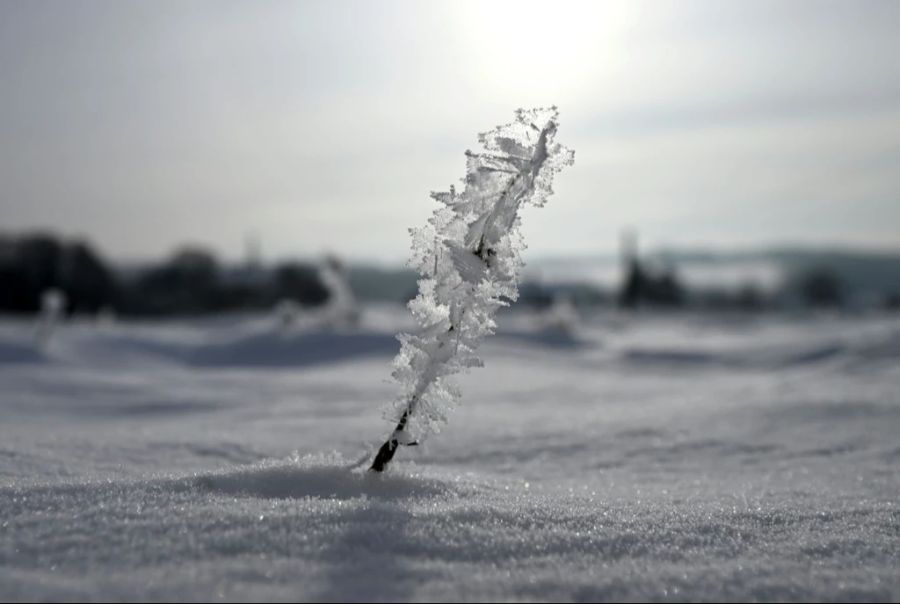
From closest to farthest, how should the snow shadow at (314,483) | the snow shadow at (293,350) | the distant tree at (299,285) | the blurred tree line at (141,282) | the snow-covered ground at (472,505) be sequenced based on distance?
the snow-covered ground at (472,505)
the snow shadow at (314,483)
the snow shadow at (293,350)
the blurred tree line at (141,282)
the distant tree at (299,285)

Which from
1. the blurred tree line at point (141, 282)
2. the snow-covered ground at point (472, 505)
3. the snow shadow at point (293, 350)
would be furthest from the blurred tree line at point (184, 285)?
the snow-covered ground at point (472, 505)

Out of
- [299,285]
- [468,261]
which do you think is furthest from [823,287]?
[468,261]

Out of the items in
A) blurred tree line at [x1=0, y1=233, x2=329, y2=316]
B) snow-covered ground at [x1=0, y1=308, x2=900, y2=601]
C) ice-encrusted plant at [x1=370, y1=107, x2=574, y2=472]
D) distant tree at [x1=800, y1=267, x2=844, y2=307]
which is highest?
distant tree at [x1=800, y1=267, x2=844, y2=307]

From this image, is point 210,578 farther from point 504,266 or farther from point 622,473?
point 622,473

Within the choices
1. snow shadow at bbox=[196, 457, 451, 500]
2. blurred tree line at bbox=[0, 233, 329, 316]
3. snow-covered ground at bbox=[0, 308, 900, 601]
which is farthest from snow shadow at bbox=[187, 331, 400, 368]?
blurred tree line at bbox=[0, 233, 329, 316]

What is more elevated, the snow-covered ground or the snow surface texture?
the snow surface texture

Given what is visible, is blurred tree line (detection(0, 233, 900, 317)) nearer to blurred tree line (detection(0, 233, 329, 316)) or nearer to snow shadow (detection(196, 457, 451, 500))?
blurred tree line (detection(0, 233, 329, 316))

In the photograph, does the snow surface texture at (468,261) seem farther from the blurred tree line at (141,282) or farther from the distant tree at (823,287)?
the distant tree at (823,287)

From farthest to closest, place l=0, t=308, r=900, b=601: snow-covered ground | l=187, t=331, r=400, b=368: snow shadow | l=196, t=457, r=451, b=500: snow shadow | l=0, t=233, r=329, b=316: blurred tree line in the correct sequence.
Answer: l=0, t=233, r=329, b=316: blurred tree line
l=187, t=331, r=400, b=368: snow shadow
l=196, t=457, r=451, b=500: snow shadow
l=0, t=308, r=900, b=601: snow-covered ground
